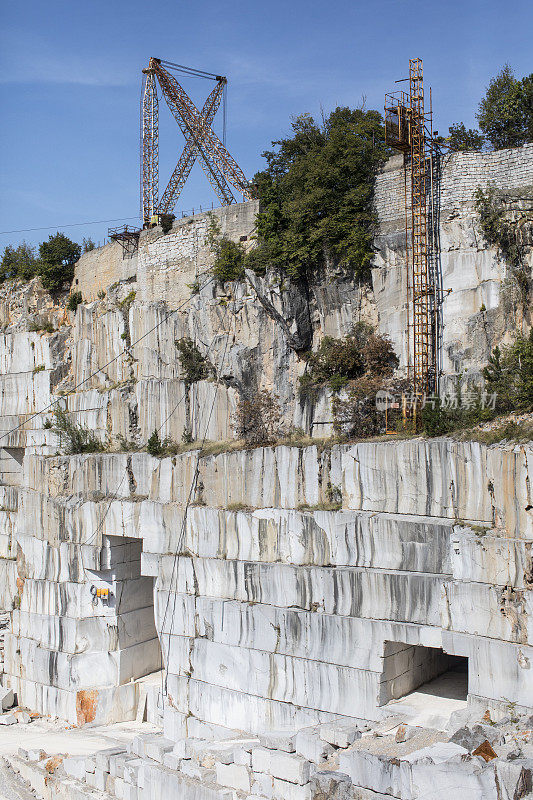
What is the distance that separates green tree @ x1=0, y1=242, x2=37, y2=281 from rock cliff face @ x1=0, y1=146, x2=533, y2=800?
7.13 metres

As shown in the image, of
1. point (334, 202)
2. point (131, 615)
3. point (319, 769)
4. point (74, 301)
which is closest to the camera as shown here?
point (319, 769)

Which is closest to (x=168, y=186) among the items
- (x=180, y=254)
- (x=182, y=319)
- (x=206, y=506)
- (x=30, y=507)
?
(x=180, y=254)

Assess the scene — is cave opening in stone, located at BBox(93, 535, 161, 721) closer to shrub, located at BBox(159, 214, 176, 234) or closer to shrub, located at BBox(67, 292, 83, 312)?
shrub, located at BBox(159, 214, 176, 234)

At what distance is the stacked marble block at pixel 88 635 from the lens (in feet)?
70.9

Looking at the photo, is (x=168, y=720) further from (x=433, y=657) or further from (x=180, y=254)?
(x=180, y=254)

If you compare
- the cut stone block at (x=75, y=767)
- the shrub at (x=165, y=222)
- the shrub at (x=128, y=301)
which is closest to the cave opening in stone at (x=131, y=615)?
the cut stone block at (x=75, y=767)

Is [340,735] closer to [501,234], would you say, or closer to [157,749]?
[157,749]

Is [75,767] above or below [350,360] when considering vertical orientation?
below

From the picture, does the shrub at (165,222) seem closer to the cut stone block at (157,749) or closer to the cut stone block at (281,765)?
the cut stone block at (157,749)

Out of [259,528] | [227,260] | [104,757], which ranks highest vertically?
[227,260]

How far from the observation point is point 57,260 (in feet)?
106

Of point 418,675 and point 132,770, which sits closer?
point 132,770

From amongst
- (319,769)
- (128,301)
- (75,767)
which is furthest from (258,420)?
(128,301)

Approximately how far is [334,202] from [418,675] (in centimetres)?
1209
